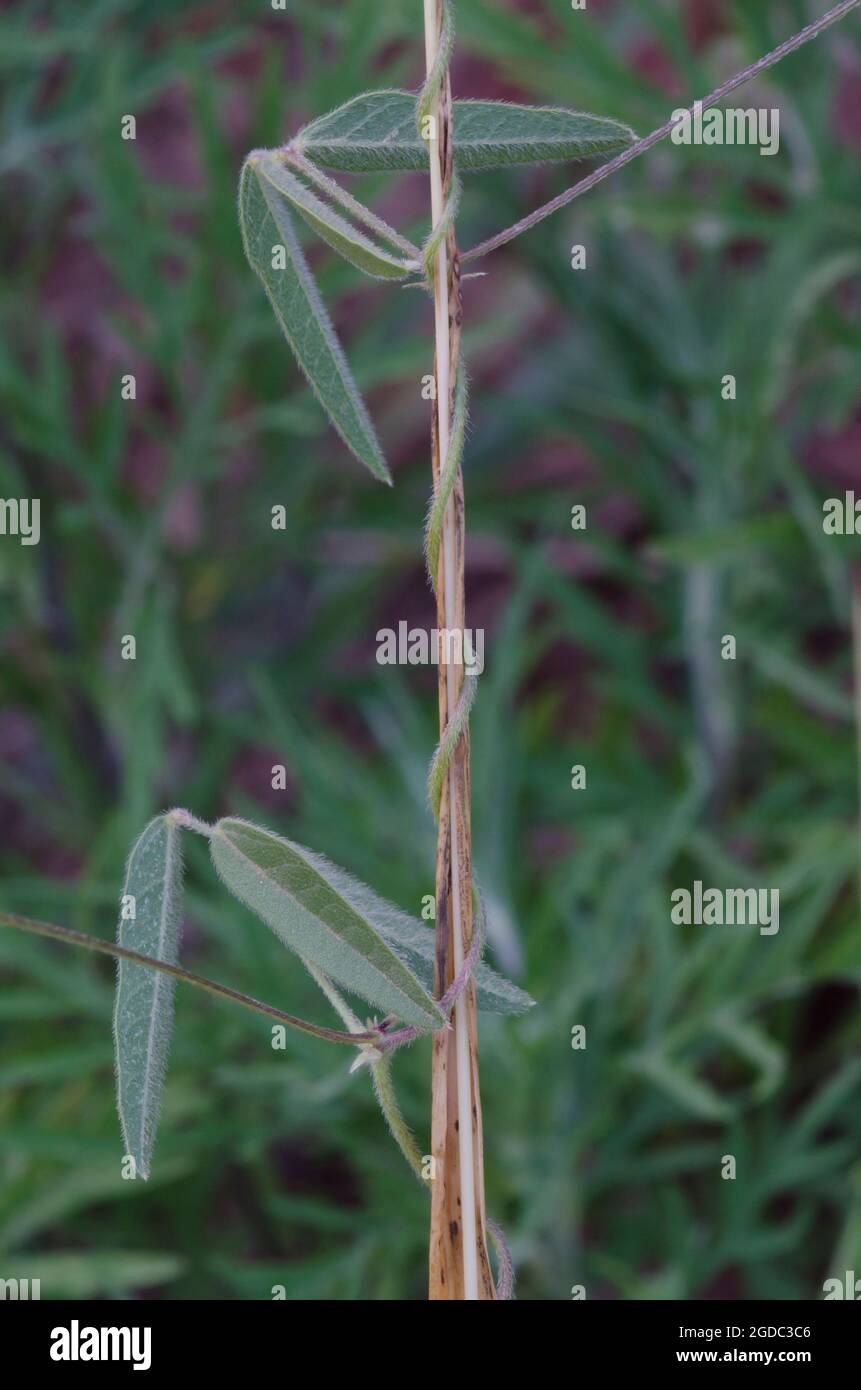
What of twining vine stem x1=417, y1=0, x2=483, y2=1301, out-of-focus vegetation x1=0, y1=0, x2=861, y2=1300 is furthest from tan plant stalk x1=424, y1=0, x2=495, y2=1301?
out-of-focus vegetation x1=0, y1=0, x2=861, y2=1300

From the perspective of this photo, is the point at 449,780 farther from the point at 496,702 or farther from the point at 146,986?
the point at 496,702

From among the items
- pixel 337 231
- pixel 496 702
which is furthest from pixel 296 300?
pixel 496 702

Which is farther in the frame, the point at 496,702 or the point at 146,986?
the point at 496,702

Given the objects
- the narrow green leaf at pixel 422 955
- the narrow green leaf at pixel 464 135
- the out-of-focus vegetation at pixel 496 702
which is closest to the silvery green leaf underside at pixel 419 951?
the narrow green leaf at pixel 422 955

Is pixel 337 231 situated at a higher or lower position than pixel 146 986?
higher
